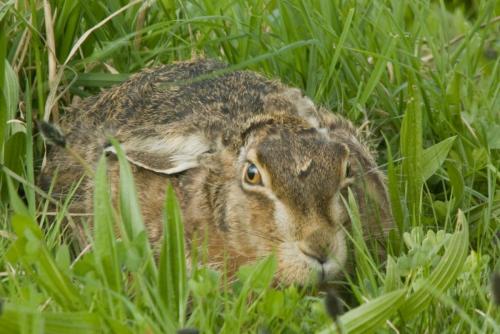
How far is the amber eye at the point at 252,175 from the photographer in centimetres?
464

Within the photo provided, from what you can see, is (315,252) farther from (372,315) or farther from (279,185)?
(372,315)

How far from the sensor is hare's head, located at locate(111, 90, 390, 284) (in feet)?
14.4

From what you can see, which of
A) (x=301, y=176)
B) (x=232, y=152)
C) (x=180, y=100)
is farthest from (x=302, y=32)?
(x=301, y=176)

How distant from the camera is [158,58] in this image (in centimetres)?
637

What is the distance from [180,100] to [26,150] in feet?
2.56

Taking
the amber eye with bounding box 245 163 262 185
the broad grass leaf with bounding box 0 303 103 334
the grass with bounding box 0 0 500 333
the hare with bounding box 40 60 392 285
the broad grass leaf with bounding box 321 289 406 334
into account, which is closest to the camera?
the broad grass leaf with bounding box 0 303 103 334

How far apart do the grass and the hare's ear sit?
0.48 meters

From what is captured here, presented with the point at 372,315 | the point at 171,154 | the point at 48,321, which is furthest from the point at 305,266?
the point at 48,321

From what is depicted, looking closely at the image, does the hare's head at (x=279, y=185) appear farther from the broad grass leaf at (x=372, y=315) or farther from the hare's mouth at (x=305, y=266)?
the broad grass leaf at (x=372, y=315)

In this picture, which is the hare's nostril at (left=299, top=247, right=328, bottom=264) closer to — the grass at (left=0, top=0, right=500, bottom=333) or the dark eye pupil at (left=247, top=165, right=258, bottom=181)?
the grass at (left=0, top=0, right=500, bottom=333)

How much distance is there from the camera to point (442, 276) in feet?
13.0

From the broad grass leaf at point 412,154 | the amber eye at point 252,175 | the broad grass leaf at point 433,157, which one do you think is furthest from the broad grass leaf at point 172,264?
the broad grass leaf at point 433,157

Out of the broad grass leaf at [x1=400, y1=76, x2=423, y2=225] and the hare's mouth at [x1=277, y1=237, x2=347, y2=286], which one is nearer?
the hare's mouth at [x1=277, y1=237, x2=347, y2=286]

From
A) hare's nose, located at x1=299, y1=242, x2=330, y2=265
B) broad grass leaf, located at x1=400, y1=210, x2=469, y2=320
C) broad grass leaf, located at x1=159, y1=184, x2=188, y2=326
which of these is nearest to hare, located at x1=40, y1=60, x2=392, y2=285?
hare's nose, located at x1=299, y1=242, x2=330, y2=265
